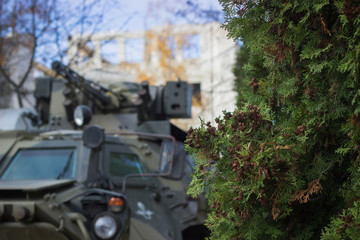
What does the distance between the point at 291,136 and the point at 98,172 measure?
319 centimetres

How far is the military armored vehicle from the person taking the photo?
4750mm

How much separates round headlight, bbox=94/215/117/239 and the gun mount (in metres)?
2.43

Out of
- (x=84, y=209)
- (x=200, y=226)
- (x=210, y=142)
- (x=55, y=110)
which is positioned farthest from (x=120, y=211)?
(x=55, y=110)

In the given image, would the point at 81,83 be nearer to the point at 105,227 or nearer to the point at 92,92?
the point at 92,92

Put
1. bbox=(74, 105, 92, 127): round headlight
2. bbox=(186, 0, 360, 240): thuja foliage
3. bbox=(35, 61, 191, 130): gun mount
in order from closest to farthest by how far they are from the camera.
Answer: bbox=(186, 0, 360, 240): thuja foliage < bbox=(74, 105, 92, 127): round headlight < bbox=(35, 61, 191, 130): gun mount

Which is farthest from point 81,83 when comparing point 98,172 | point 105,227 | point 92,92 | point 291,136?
point 291,136

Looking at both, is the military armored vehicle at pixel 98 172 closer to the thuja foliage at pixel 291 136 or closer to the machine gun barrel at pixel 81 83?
the machine gun barrel at pixel 81 83

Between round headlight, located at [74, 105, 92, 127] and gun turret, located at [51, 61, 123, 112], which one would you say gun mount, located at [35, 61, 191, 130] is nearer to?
gun turret, located at [51, 61, 123, 112]

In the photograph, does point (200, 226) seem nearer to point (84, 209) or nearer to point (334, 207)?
point (84, 209)

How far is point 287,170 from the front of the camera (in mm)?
2588

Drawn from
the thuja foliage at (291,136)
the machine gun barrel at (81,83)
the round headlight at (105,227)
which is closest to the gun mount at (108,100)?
the machine gun barrel at (81,83)

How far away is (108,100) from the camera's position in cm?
744

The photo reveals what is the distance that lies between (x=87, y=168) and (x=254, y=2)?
10.6ft

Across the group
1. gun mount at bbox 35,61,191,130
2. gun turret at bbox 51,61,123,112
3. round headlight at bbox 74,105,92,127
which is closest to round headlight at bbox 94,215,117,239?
round headlight at bbox 74,105,92,127
